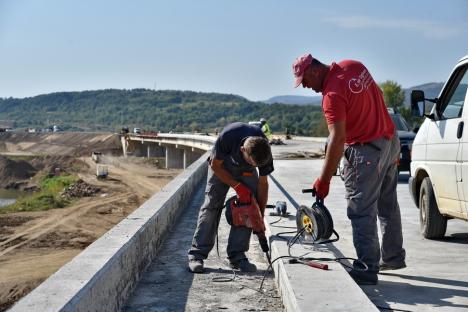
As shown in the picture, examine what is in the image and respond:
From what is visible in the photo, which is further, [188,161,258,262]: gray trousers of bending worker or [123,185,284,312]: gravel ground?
[188,161,258,262]: gray trousers of bending worker

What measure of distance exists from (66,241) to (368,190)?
15467 millimetres

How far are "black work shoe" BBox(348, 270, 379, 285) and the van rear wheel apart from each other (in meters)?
2.40

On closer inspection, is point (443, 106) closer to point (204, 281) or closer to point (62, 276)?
point (204, 281)

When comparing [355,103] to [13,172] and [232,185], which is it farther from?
[13,172]

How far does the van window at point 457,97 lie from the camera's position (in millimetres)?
7031

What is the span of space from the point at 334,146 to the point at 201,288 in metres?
1.63

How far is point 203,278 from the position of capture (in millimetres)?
5938

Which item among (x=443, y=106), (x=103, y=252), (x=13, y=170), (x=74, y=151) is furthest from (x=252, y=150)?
(x=74, y=151)

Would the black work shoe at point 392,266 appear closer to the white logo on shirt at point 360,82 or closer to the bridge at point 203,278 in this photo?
the bridge at point 203,278

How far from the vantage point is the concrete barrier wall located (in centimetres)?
377

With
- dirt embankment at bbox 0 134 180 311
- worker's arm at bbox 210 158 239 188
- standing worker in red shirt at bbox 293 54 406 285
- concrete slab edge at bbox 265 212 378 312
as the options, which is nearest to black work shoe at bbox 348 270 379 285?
standing worker in red shirt at bbox 293 54 406 285

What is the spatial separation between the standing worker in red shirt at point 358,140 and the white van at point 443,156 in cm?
148

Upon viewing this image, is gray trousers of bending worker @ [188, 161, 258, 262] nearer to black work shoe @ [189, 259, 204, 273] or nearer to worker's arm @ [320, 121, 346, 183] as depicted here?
black work shoe @ [189, 259, 204, 273]

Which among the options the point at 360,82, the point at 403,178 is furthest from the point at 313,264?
the point at 403,178
